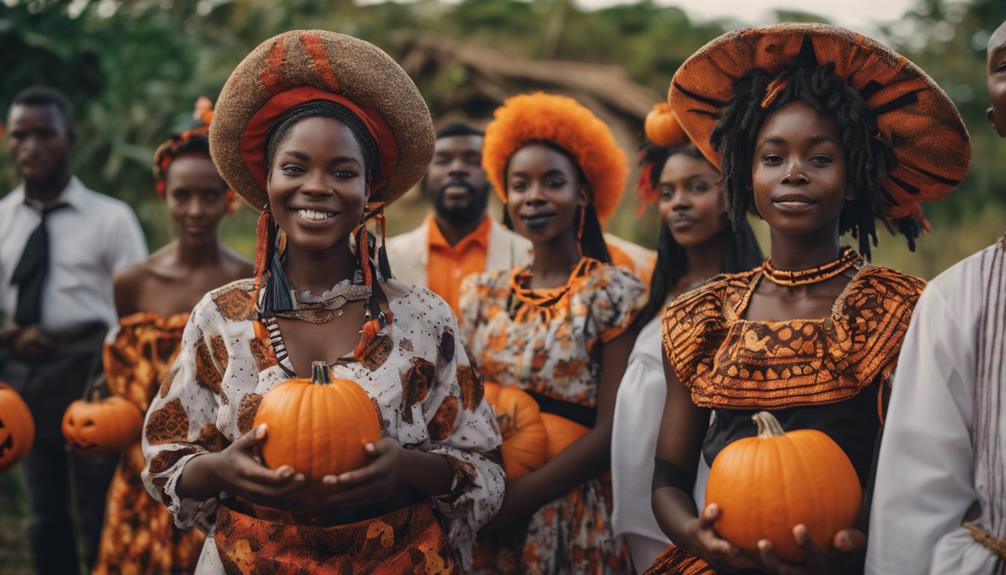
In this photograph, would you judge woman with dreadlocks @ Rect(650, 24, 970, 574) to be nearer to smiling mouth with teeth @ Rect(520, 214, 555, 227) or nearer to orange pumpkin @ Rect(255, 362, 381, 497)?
orange pumpkin @ Rect(255, 362, 381, 497)

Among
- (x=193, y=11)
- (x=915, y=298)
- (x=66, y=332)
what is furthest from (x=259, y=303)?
(x=193, y=11)

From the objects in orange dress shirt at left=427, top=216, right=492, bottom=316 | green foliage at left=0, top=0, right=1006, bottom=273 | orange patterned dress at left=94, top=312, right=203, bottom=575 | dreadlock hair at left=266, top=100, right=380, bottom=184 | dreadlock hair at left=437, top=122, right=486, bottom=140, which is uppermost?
green foliage at left=0, top=0, right=1006, bottom=273

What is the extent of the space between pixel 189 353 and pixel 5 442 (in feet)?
6.30

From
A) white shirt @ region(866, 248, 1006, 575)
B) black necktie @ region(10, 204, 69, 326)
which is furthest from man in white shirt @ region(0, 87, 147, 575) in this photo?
white shirt @ region(866, 248, 1006, 575)

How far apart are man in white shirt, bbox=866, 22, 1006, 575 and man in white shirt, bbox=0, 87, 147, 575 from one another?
4.59m

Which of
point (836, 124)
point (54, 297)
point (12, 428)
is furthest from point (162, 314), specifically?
point (836, 124)

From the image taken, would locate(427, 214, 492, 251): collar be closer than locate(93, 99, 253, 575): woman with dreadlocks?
No

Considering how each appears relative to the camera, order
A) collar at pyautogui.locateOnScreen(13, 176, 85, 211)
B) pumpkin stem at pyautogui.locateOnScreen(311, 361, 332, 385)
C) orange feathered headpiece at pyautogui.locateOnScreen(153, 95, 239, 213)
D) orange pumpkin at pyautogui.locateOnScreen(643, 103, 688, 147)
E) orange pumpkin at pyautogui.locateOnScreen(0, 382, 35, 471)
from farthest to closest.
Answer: collar at pyautogui.locateOnScreen(13, 176, 85, 211) → orange feathered headpiece at pyautogui.locateOnScreen(153, 95, 239, 213) → orange pumpkin at pyautogui.locateOnScreen(0, 382, 35, 471) → orange pumpkin at pyautogui.locateOnScreen(643, 103, 688, 147) → pumpkin stem at pyautogui.locateOnScreen(311, 361, 332, 385)

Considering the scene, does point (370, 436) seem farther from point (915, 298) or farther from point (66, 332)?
point (66, 332)

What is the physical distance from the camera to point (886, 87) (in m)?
2.85

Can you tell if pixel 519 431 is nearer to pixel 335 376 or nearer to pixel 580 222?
pixel 335 376

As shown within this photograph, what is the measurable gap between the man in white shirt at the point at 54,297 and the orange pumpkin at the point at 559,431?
304cm

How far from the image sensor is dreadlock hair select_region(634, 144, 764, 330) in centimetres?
421

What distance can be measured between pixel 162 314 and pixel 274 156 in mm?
2054
